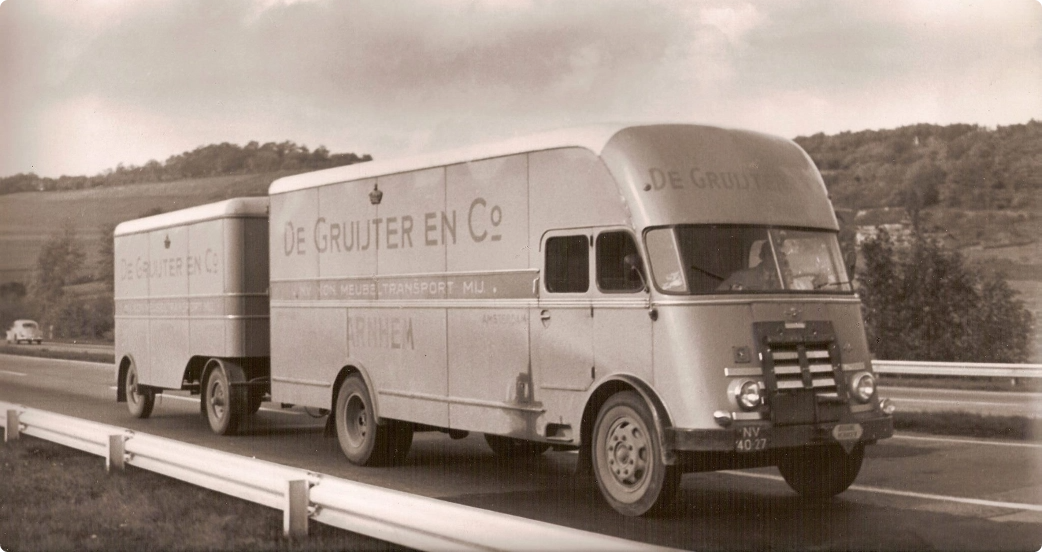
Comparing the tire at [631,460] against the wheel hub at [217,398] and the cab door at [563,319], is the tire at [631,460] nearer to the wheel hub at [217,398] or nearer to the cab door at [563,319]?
the cab door at [563,319]

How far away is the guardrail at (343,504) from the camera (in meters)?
6.20

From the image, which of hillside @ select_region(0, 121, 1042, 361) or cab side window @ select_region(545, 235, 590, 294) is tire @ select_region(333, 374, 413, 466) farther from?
hillside @ select_region(0, 121, 1042, 361)

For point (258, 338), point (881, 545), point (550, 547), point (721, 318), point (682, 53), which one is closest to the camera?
point (550, 547)

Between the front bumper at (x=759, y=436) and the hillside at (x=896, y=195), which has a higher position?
the hillside at (x=896, y=195)

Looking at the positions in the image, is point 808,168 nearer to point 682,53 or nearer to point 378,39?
→ point 682,53

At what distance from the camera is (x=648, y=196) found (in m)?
9.50

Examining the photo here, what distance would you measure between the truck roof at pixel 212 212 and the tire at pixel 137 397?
260 centimetres

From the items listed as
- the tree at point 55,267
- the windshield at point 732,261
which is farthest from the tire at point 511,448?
the tree at point 55,267

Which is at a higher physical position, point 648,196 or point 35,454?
A: point 648,196

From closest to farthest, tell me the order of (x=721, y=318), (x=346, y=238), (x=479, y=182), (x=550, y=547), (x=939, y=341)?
(x=550, y=547), (x=721, y=318), (x=479, y=182), (x=346, y=238), (x=939, y=341)

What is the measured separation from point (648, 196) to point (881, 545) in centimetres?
319

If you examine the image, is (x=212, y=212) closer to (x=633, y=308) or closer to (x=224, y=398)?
(x=224, y=398)

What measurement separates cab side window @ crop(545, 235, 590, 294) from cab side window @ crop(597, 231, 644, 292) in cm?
16

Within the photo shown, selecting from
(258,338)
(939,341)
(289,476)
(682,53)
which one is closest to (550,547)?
(289,476)
